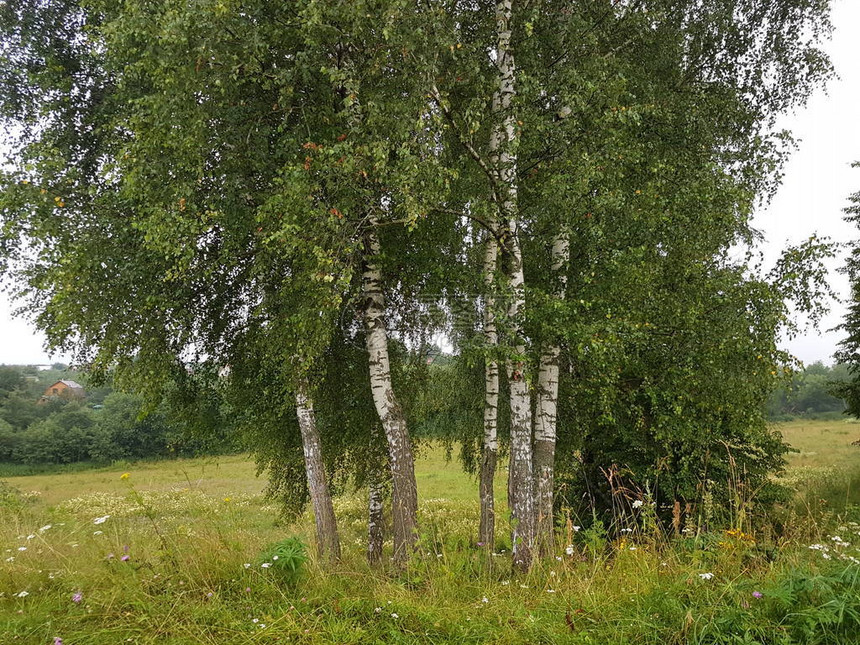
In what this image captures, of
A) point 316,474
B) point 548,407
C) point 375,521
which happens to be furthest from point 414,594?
point 375,521

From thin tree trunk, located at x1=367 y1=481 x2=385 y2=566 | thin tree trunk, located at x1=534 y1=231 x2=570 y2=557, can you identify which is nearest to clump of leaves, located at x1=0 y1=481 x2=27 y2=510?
thin tree trunk, located at x1=367 y1=481 x2=385 y2=566

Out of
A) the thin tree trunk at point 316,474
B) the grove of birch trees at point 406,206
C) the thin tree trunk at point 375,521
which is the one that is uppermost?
the grove of birch trees at point 406,206

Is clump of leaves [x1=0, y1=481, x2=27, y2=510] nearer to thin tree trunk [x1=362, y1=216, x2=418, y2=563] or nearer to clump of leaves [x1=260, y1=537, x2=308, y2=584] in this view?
clump of leaves [x1=260, y1=537, x2=308, y2=584]

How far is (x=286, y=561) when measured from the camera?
4.28 metres

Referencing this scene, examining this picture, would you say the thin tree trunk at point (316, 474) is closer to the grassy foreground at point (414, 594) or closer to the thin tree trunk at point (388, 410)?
the thin tree trunk at point (388, 410)

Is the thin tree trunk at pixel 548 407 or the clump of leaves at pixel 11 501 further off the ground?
the thin tree trunk at pixel 548 407

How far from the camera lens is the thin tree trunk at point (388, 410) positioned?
305 inches

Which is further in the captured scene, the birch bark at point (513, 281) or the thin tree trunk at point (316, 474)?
the thin tree trunk at point (316, 474)

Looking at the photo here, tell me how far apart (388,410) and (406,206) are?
10.8ft

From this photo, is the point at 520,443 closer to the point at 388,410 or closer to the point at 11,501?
the point at 388,410

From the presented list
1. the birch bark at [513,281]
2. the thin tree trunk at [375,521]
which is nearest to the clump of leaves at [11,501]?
the thin tree trunk at [375,521]

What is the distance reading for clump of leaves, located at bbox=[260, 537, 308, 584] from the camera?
4.30 m

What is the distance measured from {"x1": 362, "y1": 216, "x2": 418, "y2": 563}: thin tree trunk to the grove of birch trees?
0.05m

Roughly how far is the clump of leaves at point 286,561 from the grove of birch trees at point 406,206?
2.63m
